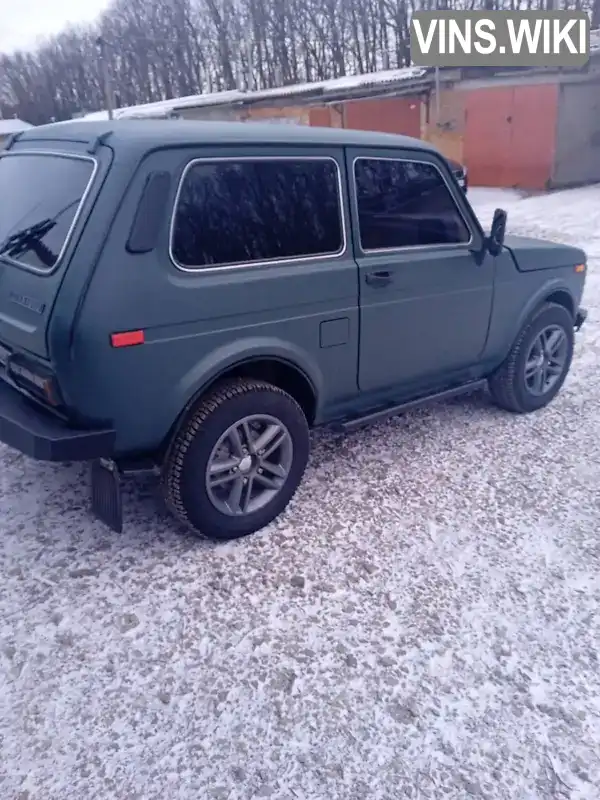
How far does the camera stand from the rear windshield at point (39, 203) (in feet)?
9.07

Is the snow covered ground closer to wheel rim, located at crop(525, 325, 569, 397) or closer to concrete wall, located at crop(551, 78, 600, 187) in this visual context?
wheel rim, located at crop(525, 325, 569, 397)

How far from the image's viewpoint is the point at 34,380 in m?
2.83

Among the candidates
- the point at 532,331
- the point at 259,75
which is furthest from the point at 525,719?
the point at 259,75

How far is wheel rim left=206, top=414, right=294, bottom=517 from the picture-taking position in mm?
3129

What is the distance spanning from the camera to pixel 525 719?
7.61 ft

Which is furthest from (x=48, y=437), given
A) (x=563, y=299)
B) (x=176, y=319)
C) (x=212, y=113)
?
(x=212, y=113)

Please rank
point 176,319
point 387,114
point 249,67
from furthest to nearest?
1. point 249,67
2. point 387,114
3. point 176,319

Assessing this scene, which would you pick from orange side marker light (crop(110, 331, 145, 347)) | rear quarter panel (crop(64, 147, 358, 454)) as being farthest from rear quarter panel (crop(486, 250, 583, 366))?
orange side marker light (crop(110, 331, 145, 347))

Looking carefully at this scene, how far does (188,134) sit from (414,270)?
4.70ft

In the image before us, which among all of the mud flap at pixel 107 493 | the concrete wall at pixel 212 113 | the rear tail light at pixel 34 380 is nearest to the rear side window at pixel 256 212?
the rear tail light at pixel 34 380

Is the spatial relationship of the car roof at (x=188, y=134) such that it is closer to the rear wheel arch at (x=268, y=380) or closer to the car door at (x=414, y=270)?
the car door at (x=414, y=270)

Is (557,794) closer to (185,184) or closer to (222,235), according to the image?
(222,235)

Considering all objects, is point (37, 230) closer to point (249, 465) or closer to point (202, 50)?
point (249, 465)

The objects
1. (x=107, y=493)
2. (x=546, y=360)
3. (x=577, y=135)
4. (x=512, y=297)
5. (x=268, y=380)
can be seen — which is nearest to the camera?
(x=107, y=493)
